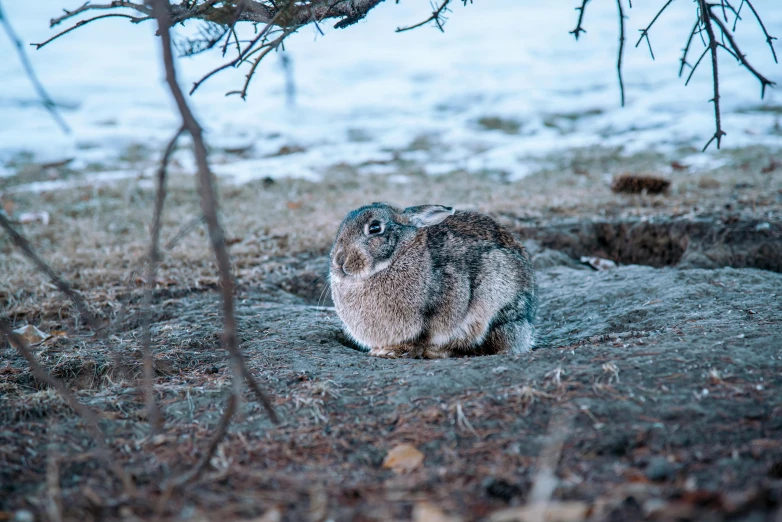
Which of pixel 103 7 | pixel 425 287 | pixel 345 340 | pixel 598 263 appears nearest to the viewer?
pixel 103 7

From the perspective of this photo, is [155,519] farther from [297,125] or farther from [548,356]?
[297,125]

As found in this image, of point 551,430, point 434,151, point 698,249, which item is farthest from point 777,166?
point 551,430

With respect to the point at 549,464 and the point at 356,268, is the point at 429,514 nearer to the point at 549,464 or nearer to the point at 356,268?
the point at 549,464

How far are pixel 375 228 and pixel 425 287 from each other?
0.52 meters

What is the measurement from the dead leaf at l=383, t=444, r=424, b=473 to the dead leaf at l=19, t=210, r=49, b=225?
6742mm

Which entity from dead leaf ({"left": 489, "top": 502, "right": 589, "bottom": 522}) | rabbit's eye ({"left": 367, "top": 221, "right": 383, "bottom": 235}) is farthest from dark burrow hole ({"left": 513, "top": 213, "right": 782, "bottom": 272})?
dead leaf ({"left": 489, "top": 502, "right": 589, "bottom": 522})

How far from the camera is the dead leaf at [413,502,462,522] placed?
1.87 m

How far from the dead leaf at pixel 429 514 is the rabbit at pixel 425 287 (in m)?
2.25

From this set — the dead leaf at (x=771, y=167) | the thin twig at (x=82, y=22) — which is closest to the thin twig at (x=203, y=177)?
the thin twig at (x=82, y=22)

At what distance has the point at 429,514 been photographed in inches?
74.7

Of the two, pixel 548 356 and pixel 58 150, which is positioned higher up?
pixel 58 150

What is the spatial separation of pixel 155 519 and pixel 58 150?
44.0 feet

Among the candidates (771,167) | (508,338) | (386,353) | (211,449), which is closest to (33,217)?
(386,353)

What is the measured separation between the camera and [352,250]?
4211mm
